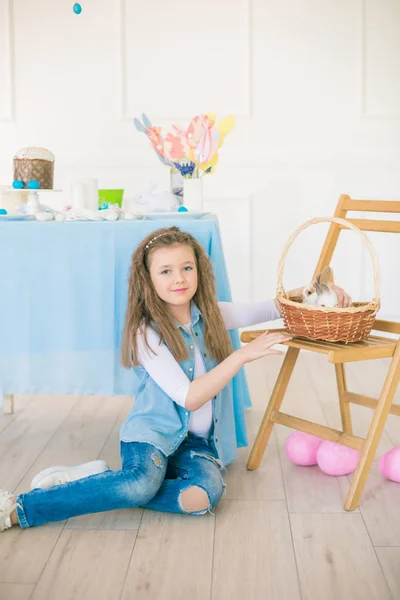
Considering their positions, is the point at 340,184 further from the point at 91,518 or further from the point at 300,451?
the point at 91,518

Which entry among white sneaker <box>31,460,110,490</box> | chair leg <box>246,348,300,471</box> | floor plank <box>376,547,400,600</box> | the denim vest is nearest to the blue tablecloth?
chair leg <box>246,348,300,471</box>

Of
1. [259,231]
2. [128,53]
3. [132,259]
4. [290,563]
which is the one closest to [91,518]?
[290,563]

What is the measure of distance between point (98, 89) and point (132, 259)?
6.90 feet

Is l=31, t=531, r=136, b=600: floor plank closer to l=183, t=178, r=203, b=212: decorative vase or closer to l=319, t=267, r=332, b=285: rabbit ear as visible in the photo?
l=319, t=267, r=332, b=285: rabbit ear

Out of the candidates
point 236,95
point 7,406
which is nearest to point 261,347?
point 7,406

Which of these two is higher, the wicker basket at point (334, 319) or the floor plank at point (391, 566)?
the wicker basket at point (334, 319)

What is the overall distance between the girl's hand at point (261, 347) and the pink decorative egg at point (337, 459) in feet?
1.36

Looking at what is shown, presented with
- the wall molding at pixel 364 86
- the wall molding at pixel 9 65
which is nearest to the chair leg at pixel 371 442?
the wall molding at pixel 364 86

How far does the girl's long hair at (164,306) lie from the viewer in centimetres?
207

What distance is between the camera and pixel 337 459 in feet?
7.22

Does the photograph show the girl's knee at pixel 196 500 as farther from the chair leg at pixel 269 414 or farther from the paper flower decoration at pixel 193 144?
the paper flower decoration at pixel 193 144

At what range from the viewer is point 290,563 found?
1.71 metres

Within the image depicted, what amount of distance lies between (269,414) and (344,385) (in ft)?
1.10

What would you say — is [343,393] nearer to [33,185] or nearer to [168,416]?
[168,416]
